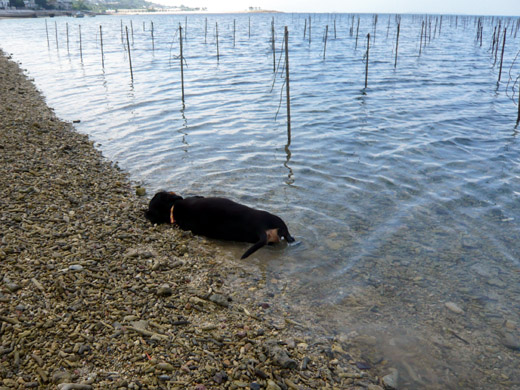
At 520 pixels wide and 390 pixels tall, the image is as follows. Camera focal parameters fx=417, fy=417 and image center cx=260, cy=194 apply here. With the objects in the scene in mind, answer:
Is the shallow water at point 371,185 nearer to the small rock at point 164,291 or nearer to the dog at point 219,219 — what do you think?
the dog at point 219,219

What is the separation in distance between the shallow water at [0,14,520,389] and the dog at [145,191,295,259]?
0.22m

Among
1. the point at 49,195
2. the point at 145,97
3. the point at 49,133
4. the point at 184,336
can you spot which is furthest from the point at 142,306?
the point at 145,97

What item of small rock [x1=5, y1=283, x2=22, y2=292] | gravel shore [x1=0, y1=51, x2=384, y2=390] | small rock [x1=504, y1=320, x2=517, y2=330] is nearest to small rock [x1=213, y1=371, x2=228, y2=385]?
gravel shore [x1=0, y1=51, x2=384, y2=390]

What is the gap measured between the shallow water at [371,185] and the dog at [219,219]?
220 millimetres

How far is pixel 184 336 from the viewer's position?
3658 mm

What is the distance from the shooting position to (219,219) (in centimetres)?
581

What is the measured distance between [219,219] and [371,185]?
3470mm

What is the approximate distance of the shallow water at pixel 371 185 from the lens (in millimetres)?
4262

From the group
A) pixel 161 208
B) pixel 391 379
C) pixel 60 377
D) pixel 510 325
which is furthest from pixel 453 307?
pixel 161 208

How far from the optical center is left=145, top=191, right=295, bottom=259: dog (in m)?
5.64

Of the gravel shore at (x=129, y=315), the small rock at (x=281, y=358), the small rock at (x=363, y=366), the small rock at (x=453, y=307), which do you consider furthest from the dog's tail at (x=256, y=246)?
the small rock at (x=453, y=307)

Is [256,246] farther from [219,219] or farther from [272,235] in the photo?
[219,219]

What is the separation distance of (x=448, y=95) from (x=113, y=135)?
505 inches

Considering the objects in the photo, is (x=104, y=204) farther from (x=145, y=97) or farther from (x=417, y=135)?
(x=145, y=97)
